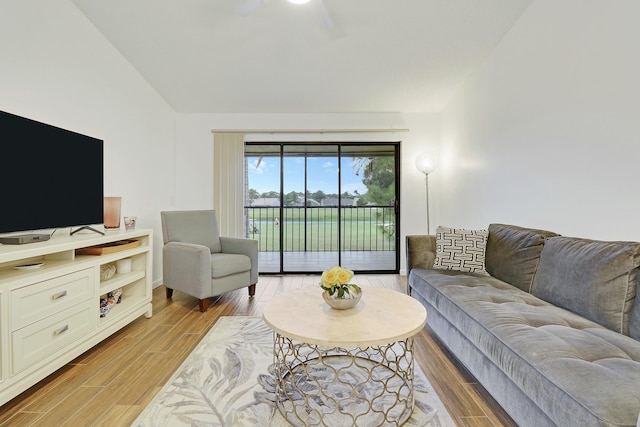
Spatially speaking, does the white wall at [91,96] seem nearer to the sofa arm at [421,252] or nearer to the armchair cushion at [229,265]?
the armchair cushion at [229,265]

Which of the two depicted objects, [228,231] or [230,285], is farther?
[228,231]

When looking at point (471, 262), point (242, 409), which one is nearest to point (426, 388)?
point (242, 409)

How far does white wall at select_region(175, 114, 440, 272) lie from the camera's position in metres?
4.23

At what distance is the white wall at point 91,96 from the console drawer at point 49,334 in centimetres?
86

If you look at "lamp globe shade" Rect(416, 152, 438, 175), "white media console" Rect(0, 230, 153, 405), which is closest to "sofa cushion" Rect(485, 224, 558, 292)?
"lamp globe shade" Rect(416, 152, 438, 175)

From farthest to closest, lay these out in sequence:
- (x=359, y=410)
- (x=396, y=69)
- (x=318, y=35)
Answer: (x=396, y=69) → (x=318, y=35) → (x=359, y=410)

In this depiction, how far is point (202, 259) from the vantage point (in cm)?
279

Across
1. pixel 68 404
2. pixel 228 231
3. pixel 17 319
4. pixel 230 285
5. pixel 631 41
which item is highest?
pixel 631 41

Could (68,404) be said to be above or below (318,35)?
below

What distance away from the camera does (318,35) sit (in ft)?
9.40

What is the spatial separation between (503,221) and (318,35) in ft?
8.29

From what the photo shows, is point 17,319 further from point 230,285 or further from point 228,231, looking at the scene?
point 228,231

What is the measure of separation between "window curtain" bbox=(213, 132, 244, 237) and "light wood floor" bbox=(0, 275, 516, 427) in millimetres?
1688

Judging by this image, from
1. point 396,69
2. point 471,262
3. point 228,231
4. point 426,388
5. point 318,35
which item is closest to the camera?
point 426,388
